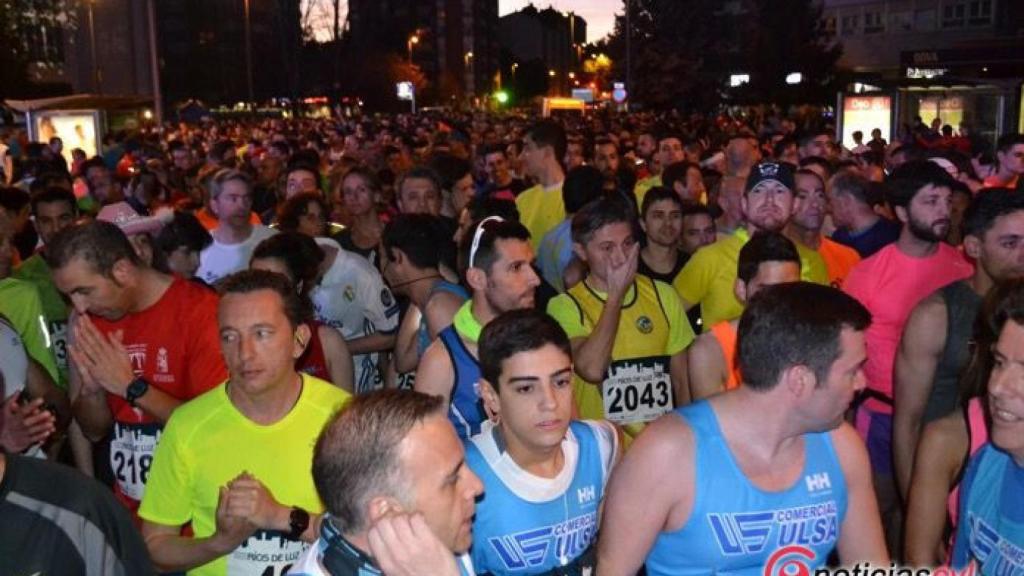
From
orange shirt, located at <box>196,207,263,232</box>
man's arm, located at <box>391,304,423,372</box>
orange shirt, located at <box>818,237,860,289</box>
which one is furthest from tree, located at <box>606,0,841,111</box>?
man's arm, located at <box>391,304,423,372</box>

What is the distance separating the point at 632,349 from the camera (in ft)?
18.0

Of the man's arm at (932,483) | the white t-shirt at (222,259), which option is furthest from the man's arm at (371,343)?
the man's arm at (932,483)

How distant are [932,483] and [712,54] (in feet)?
193

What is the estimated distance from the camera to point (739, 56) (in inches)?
2431

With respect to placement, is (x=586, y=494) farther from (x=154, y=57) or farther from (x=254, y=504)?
(x=154, y=57)

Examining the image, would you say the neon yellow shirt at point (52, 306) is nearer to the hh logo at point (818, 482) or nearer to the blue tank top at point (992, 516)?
the hh logo at point (818, 482)

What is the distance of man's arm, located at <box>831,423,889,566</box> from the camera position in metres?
3.46

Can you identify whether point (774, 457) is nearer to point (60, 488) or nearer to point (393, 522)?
point (393, 522)

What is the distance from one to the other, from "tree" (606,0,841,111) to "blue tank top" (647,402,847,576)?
5617cm

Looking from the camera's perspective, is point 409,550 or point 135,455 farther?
point 135,455

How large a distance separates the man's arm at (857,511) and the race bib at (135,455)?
2.95 meters

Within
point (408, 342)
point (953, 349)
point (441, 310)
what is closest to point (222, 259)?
point (408, 342)

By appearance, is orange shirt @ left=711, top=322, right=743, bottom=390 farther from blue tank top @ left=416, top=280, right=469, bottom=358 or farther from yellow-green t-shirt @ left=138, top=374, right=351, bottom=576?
yellow-green t-shirt @ left=138, top=374, right=351, bottom=576

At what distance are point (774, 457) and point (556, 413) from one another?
0.73m
